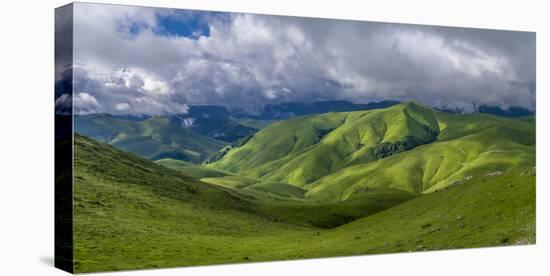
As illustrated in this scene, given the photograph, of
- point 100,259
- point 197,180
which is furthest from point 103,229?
point 197,180

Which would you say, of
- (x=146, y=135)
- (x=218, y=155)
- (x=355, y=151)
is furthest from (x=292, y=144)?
(x=146, y=135)

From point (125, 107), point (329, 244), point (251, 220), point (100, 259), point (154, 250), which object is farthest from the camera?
point (251, 220)

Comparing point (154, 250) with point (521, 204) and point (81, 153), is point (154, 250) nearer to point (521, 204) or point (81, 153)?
point (81, 153)

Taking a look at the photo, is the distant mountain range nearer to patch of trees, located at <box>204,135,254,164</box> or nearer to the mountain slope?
patch of trees, located at <box>204,135,254,164</box>

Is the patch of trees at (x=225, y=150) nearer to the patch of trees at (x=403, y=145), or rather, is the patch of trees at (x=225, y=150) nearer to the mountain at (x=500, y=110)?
the mountain at (x=500, y=110)

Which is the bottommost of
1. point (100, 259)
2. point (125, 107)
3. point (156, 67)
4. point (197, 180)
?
point (100, 259)

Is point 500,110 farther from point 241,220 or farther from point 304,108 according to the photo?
point 241,220

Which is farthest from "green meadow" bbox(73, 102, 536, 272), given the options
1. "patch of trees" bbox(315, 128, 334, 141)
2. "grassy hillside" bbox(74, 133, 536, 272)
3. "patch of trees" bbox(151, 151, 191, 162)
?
"patch of trees" bbox(315, 128, 334, 141)
